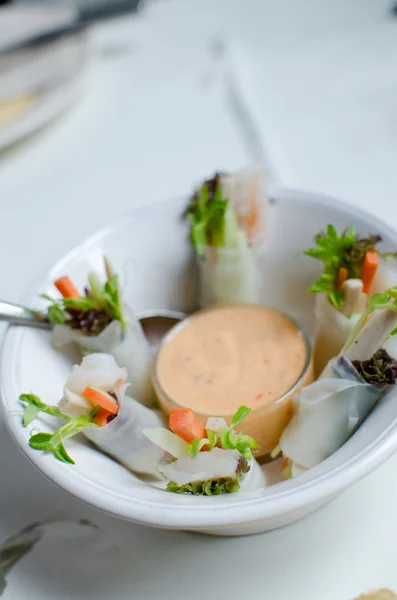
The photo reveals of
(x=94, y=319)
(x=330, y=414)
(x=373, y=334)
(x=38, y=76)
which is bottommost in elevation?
(x=330, y=414)

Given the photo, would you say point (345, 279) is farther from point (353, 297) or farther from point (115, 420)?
point (115, 420)

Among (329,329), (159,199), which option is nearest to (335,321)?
(329,329)

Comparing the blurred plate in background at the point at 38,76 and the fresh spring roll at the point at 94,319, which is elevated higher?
the blurred plate in background at the point at 38,76

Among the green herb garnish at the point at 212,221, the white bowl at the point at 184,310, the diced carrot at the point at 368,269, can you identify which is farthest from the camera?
the green herb garnish at the point at 212,221

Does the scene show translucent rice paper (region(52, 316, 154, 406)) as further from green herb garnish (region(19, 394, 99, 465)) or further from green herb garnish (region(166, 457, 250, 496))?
green herb garnish (region(166, 457, 250, 496))

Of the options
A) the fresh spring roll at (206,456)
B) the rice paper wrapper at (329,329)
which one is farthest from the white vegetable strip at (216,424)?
the rice paper wrapper at (329,329)

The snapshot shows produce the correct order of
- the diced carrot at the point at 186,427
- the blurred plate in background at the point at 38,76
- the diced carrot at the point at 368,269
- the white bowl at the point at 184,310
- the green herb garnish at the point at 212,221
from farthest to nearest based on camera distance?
the blurred plate in background at the point at 38,76, the green herb garnish at the point at 212,221, the diced carrot at the point at 368,269, the diced carrot at the point at 186,427, the white bowl at the point at 184,310

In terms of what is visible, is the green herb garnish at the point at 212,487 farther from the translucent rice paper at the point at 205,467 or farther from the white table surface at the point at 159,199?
the white table surface at the point at 159,199
